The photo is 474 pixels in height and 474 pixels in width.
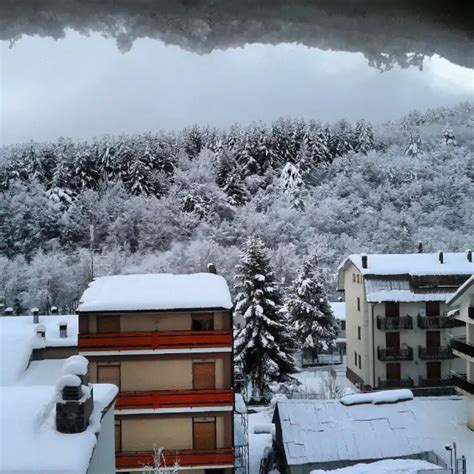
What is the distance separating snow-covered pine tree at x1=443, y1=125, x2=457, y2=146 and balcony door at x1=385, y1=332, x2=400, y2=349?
1.93 meters

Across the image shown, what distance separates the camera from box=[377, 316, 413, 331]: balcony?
18.7 ft

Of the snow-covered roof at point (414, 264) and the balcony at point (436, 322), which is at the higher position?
the snow-covered roof at point (414, 264)

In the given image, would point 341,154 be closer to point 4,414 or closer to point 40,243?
point 40,243

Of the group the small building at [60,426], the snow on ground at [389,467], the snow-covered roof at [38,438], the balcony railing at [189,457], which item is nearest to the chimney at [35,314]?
the balcony railing at [189,457]

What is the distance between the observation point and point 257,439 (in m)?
4.69

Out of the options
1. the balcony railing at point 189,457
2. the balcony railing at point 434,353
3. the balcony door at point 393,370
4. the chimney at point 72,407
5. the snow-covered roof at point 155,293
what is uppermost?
the snow-covered roof at point 155,293

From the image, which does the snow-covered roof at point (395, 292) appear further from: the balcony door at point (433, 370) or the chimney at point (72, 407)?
the chimney at point (72, 407)

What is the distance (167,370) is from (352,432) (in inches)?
53.2

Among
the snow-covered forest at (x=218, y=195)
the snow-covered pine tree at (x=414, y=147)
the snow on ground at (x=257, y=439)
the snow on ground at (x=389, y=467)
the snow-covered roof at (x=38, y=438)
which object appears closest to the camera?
the snow-covered roof at (x=38, y=438)

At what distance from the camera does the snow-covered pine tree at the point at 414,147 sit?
524 centimetres

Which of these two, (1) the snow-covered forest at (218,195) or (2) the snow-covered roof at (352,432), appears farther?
(1) the snow-covered forest at (218,195)

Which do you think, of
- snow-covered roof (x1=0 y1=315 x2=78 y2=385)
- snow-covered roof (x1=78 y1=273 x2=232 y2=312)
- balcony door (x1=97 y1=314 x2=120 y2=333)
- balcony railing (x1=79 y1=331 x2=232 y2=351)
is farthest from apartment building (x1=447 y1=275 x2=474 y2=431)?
snow-covered roof (x1=0 y1=315 x2=78 y2=385)

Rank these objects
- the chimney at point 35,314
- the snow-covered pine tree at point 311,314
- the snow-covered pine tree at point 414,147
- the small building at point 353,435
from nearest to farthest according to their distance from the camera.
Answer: the small building at point 353,435 → the chimney at point 35,314 → the snow-covered pine tree at point 414,147 → the snow-covered pine tree at point 311,314

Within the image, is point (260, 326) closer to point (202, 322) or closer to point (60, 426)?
point (202, 322)
